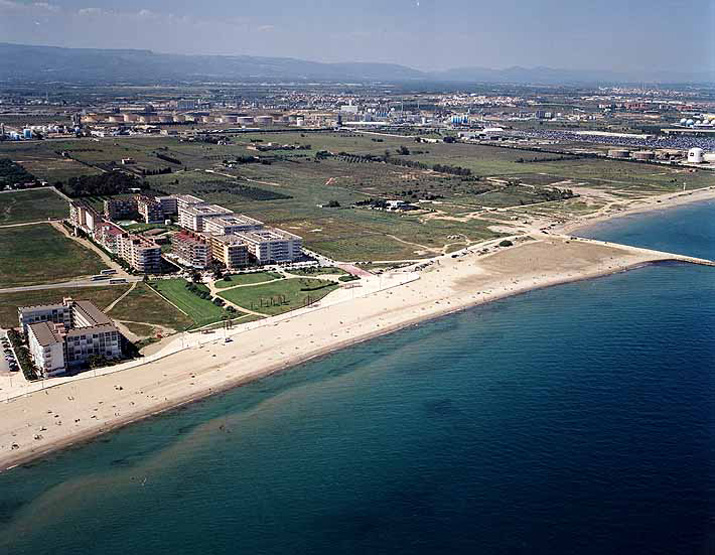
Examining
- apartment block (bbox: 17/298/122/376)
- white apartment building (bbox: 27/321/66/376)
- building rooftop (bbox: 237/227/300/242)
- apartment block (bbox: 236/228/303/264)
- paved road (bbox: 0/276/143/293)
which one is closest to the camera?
white apartment building (bbox: 27/321/66/376)

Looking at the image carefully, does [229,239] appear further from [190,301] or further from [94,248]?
[94,248]

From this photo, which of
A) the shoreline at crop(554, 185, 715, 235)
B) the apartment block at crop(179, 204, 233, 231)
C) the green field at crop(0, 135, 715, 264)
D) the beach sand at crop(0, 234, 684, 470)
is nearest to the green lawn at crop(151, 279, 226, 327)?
the beach sand at crop(0, 234, 684, 470)

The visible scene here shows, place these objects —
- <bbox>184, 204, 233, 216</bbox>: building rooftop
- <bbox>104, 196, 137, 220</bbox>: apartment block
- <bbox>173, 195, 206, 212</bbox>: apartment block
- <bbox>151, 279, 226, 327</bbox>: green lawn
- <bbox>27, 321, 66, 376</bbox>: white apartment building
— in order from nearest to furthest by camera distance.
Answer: <bbox>27, 321, 66, 376</bbox>: white apartment building, <bbox>151, 279, 226, 327</bbox>: green lawn, <bbox>184, 204, 233, 216</bbox>: building rooftop, <bbox>173, 195, 206, 212</bbox>: apartment block, <bbox>104, 196, 137, 220</bbox>: apartment block

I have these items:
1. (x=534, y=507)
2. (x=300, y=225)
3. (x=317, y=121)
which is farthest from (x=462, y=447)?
(x=317, y=121)

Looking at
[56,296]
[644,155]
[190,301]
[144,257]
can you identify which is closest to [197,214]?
[144,257]

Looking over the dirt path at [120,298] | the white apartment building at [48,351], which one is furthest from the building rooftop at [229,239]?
the white apartment building at [48,351]

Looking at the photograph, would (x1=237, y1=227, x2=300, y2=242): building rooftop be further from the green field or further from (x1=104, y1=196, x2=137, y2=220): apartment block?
(x1=104, y1=196, x2=137, y2=220): apartment block

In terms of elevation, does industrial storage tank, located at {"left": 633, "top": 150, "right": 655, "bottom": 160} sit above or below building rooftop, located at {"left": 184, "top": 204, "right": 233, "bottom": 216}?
above

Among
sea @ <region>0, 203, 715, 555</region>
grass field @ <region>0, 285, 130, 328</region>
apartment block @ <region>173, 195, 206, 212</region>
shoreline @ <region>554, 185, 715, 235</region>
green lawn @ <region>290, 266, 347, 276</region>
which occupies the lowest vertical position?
sea @ <region>0, 203, 715, 555</region>
